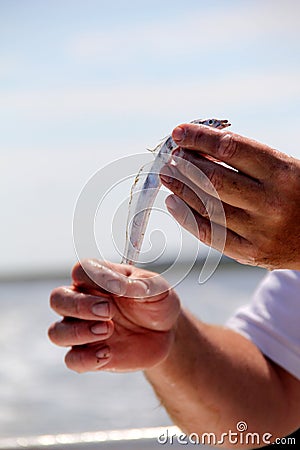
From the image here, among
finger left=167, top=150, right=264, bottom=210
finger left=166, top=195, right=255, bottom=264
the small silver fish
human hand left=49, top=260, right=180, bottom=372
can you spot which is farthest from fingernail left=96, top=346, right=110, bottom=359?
finger left=167, top=150, right=264, bottom=210

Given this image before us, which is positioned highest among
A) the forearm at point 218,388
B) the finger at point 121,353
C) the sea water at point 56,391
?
the finger at point 121,353

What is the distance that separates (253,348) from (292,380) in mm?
145

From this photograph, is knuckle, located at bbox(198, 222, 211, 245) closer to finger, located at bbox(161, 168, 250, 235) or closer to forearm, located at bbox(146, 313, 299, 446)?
finger, located at bbox(161, 168, 250, 235)

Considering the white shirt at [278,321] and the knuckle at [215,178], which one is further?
the white shirt at [278,321]

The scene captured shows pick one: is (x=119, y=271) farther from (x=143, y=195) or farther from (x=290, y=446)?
(x=290, y=446)

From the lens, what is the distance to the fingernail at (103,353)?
75.1 inches

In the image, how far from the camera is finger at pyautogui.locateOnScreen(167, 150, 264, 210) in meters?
1.45

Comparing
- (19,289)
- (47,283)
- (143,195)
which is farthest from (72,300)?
(47,283)

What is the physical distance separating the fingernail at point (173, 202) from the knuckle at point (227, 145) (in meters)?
0.14

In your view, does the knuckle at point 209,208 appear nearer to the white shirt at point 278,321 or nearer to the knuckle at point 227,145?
the knuckle at point 227,145

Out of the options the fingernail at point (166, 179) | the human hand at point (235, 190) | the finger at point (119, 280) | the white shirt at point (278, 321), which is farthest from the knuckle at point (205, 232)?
the white shirt at point (278, 321)

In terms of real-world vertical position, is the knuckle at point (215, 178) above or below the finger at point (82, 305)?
above

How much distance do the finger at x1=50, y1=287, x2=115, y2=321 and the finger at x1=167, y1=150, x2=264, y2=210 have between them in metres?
0.48

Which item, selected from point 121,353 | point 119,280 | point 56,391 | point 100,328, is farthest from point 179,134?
point 56,391
